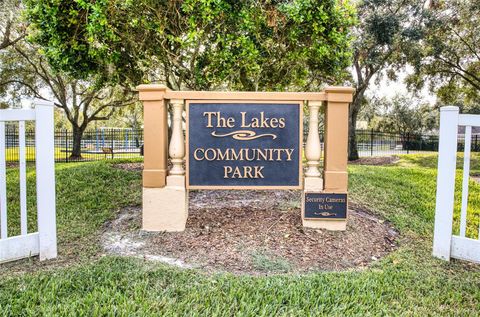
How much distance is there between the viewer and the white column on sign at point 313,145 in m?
4.15

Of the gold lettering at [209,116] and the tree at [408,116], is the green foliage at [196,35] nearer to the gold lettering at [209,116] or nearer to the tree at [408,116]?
the gold lettering at [209,116]

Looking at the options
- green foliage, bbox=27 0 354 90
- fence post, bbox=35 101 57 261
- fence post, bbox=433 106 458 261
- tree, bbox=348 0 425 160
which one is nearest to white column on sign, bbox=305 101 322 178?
fence post, bbox=433 106 458 261

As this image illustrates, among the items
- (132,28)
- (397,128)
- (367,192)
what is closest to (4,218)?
(132,28)

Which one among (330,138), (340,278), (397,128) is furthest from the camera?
(397,128)

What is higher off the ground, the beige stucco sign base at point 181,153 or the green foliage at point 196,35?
the green foliage at point 196,35

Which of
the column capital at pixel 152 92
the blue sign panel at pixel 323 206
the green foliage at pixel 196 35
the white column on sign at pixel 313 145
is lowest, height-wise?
the blue sign panel at pixel 323 206

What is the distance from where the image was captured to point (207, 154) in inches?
163

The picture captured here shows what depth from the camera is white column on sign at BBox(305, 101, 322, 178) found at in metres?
4.15

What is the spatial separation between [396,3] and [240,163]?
448 inches

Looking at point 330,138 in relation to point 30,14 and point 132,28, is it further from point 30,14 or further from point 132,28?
point 30,14

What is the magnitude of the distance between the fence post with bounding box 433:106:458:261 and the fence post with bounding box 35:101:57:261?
12.5ft

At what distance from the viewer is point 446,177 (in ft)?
11.0

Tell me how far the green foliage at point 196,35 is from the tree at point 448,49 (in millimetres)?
7967

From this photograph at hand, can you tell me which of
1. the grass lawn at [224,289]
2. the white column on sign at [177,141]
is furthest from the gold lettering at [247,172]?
the grass lawn at [224,289]
